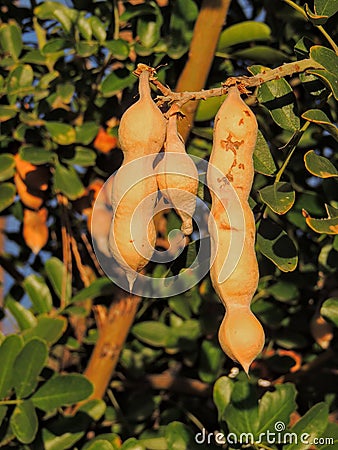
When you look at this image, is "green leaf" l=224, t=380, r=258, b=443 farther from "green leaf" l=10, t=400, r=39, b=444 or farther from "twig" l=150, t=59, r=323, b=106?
"twig" l=150, t=59, r=323, b=106

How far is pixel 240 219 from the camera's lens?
609 millimetres

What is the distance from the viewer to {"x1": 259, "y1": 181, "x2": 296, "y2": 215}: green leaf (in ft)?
2.21

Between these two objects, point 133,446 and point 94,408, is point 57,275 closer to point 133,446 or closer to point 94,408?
point 94,408

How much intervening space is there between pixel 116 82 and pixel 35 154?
149mm

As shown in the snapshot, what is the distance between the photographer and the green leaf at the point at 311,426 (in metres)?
0.84

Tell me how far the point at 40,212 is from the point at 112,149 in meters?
0.15

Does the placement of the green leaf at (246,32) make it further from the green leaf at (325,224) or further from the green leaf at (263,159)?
the green leaf at (325,224)

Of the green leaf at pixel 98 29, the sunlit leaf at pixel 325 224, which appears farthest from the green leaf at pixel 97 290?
the sunlit leaf at pixel 325 224

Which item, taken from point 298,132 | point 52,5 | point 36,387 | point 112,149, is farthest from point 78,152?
point 298,132

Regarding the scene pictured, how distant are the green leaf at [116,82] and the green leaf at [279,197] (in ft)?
1.21

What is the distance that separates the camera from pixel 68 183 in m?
1.08

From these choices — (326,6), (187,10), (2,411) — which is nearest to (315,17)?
(326,6)

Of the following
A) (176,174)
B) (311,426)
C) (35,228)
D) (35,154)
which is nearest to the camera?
(176,174)

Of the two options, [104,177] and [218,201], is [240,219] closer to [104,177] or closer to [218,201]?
[218,201]
